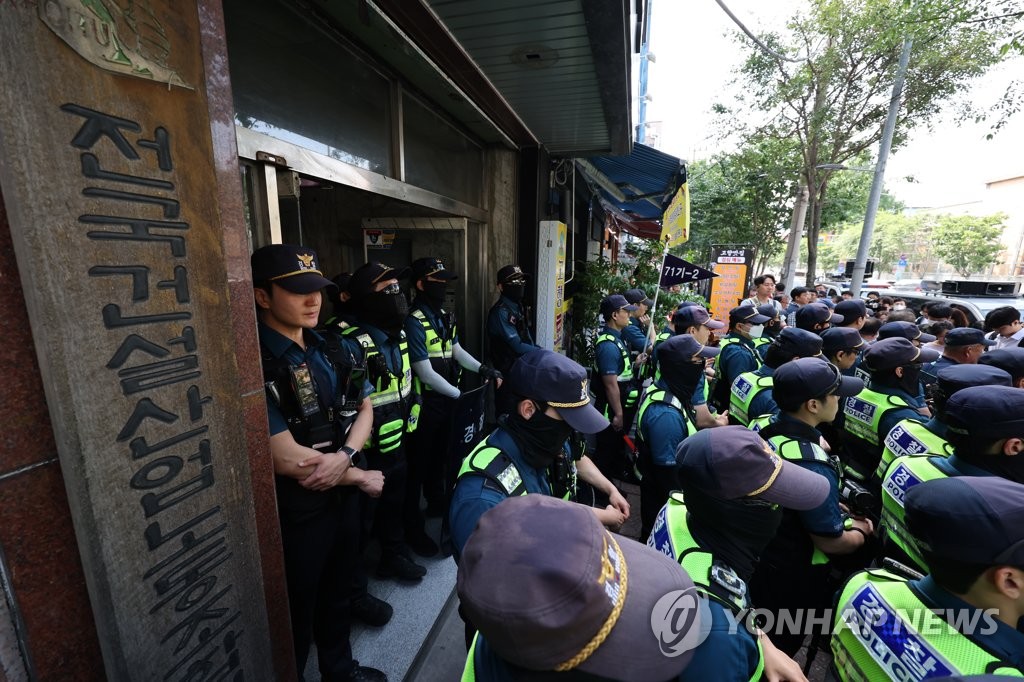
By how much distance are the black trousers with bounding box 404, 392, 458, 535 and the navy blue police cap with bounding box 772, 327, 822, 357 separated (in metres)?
2.90

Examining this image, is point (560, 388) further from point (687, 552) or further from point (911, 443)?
point (911, 443)

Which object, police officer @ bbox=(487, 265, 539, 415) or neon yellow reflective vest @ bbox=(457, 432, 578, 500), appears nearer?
neon yellow reflective vest @ bbox=(457, 432, 578, 500)

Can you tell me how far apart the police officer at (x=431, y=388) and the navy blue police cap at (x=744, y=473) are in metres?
2.02

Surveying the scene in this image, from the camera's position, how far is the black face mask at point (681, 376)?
10.3 ft

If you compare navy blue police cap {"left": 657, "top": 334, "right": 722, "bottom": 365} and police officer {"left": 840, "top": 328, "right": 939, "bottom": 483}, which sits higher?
navy blue police cap {"left": 657, "top": 334, "right": 722, "bottom": 365}

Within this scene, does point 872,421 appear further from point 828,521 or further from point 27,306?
point 27,306

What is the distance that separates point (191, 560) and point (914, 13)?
12.8 metres

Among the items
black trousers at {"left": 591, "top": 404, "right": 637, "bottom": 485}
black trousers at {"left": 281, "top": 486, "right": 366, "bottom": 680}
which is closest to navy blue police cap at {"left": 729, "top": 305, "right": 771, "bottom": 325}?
black trousers at {"left": 591, "top": 404, "right": 637, "bottom": 485}

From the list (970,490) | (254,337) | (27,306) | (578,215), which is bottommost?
(970,490)

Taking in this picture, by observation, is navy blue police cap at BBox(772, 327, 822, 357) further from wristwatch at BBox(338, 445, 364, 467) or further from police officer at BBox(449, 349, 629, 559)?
wristwatch at BBox(338, 445, 364, 467)

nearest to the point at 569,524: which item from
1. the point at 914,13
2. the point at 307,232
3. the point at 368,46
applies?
the point at 368,46

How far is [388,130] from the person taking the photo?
3.71 meters

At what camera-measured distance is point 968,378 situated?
2.66 metres

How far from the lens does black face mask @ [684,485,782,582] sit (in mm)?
1638
